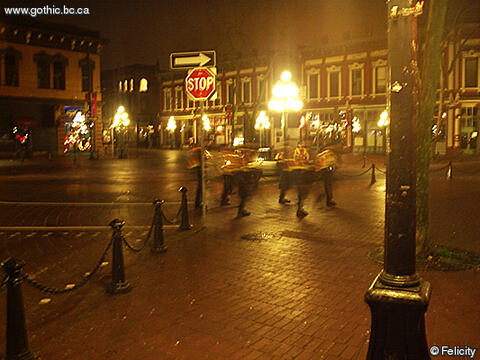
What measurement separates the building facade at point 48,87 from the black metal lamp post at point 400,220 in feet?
116

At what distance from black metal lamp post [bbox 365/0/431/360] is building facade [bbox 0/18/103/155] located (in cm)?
3544

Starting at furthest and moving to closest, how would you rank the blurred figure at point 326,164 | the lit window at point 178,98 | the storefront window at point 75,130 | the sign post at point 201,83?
1. the lit window at point 178,98
2. the storefront window at point 75,130
3. the blurred figure at point 326,164
4. the sign post at point 201,83

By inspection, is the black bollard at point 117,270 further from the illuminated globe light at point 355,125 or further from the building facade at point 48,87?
the illuminated globe light at point 355,125

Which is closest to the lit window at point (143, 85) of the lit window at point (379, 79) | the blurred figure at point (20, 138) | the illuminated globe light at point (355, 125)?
the blurred figure at point (20, 138)

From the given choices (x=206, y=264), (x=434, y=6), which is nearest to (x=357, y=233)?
(x=206, y=264)

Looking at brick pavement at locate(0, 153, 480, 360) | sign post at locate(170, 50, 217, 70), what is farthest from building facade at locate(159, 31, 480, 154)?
brick pavement at locate(0, 153, 480, 360)

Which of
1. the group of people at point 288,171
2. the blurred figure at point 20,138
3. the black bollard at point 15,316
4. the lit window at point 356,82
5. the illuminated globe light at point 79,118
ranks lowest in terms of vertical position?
the black bollard at point 15,316

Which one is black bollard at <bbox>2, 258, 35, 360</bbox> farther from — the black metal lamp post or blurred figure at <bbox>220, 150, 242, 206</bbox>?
blurred figure at <bbox>220, 150, 242, 206</bbox>

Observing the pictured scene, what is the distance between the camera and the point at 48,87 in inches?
1565

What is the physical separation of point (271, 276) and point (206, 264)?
117 centimetres

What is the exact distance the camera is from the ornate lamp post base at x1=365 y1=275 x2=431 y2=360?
11.1 ft

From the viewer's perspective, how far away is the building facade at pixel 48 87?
37.2 metres

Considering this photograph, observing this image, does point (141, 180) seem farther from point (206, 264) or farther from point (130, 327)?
point (130, 327)

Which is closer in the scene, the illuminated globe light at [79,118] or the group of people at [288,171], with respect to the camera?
the group of people at [288,171]
